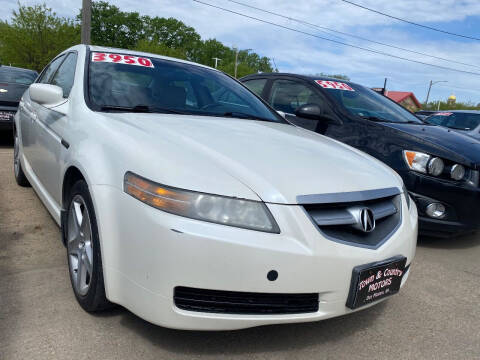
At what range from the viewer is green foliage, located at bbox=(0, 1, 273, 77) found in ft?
75.2

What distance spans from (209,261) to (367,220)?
774 millimetres

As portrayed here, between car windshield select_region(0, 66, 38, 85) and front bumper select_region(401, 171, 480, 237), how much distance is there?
684cm

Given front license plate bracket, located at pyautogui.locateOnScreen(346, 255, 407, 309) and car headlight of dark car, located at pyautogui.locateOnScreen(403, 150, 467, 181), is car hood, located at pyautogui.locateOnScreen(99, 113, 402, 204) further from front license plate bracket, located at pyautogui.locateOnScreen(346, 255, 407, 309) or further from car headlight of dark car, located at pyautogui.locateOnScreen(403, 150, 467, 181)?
car headlight of dark car, located at pyautogui.locateOnScreen(403, 150, 467, 181)

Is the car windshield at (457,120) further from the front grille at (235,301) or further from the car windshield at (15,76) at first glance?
the car windshield at (15,76)

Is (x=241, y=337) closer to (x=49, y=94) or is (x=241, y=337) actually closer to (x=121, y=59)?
(x=49, y=94)

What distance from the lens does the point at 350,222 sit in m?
1.78

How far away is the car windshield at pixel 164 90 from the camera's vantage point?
8.35ft

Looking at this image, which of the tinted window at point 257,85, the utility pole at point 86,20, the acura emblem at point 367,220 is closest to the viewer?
the acura emblem at point 367,220

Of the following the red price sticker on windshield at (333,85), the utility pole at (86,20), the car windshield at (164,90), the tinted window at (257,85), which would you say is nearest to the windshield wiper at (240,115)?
the car windshield at (164,90)

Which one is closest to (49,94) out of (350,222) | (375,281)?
(350,222)

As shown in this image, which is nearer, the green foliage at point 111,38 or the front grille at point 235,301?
the front grille at point 235,301

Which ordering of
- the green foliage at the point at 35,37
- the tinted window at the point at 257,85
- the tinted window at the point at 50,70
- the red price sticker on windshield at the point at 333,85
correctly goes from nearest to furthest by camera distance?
the tinted window at the point at 50,70
the red price sticker on windshield at the point at 333,85
the tinted window at the point at 257,85
the green foliage at the point at 35,37

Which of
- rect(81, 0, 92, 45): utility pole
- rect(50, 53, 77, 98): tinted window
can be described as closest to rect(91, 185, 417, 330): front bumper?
rect(50, 53, 77, 98): tinted window

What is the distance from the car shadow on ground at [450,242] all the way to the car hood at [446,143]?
81 cm
